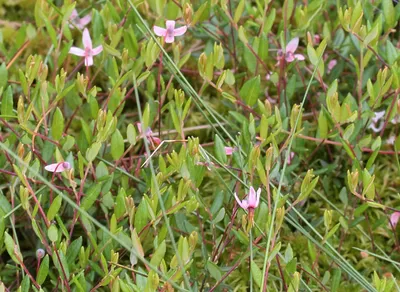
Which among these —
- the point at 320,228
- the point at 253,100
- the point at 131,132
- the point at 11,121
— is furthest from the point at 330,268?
the point at 11,121

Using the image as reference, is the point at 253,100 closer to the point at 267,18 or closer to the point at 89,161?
the point at 267,18

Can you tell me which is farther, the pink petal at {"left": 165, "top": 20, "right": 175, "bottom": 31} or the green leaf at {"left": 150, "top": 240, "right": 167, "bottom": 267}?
the pink petal at {"left": 165, "top": 20, "right": 175, "bottom": 31}

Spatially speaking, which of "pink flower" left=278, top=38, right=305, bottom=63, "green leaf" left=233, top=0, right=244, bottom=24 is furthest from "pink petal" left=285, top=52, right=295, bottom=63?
"green leaf" left=233, top=0, right=244, bottom=24

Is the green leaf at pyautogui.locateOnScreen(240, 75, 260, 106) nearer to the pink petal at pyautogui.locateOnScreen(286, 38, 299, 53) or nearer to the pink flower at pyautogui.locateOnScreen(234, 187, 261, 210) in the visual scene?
the pink petal at pyautogui.locateOnScreen(286, 38, 299, 53)

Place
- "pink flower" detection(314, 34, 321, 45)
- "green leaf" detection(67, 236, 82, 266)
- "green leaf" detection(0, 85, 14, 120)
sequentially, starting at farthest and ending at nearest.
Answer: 1. "pink flower" detection(314, 34, 321, 45)
2. "green leaf" detection(0, 85, 14, 120)
3. "green leaf" detection(67, 236, 82, 266)

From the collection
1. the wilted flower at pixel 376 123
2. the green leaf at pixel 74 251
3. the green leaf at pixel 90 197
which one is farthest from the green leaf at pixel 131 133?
the wilted flower at pixel 376 123

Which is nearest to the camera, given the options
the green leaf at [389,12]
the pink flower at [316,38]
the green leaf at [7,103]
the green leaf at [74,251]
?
the green leaf at [74,251]

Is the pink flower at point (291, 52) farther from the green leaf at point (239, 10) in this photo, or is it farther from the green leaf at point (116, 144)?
the green leaf at point (116, 144)
